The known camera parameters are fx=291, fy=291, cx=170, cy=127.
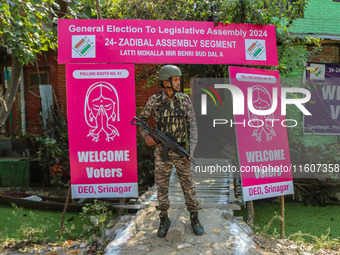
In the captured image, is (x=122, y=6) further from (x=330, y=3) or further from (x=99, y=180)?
(x=330, y=3)

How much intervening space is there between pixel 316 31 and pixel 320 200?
4.66 m

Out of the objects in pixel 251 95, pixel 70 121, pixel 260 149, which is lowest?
pixel 260 149

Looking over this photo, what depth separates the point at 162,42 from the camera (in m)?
4.28

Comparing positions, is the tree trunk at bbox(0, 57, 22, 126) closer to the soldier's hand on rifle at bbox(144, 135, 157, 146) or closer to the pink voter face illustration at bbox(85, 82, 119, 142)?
the pink voter face illustration at bbox(85, 82, 119, 142)

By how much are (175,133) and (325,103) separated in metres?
6.30

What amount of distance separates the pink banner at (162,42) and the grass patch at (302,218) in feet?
9.31

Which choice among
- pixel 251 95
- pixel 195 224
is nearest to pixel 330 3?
pixel 251 95

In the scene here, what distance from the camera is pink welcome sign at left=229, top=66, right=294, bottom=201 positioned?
4.28m

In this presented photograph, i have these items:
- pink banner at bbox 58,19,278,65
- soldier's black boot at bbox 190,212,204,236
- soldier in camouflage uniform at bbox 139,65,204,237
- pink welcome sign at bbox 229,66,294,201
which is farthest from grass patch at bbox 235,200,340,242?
pink banner at bbox 58,19,278,65

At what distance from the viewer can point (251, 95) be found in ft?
14.4

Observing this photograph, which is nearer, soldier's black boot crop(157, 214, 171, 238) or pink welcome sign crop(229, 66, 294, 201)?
soldier's black boot crop(157, 214, 171, 238)

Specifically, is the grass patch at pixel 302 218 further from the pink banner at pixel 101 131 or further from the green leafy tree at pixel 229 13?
the green leafy tree at pixel 229 13

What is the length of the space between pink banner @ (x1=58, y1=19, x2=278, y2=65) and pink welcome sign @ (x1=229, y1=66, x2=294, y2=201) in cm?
31

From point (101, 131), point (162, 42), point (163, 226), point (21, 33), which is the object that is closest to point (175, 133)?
point (163, 226)
